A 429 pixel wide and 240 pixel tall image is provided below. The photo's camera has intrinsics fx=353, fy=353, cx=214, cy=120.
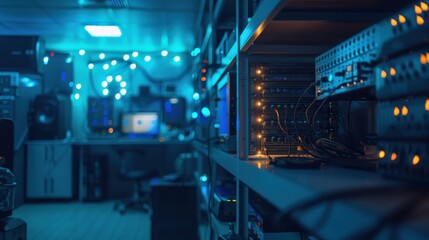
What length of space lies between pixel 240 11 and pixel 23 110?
3.81 m

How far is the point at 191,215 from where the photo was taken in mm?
2732

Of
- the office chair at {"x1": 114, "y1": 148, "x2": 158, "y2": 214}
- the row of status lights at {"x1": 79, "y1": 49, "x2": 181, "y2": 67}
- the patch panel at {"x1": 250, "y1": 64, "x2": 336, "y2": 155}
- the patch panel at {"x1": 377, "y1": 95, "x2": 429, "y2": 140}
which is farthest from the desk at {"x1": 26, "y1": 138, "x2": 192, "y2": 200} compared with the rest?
the patch panel at {"x1": 377, "y1": 95, "x2": 429, "y2": 140}

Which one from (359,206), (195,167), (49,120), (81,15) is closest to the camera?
(359,206)

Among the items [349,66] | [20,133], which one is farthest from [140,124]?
[349,66]

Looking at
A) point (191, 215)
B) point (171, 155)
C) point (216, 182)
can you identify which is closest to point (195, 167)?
point (171, 155)

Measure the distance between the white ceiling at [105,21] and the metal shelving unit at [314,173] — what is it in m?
2.10

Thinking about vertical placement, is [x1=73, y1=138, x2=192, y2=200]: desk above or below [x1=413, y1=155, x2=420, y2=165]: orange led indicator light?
below

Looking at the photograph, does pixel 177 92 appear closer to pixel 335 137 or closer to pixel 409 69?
pixel 335 137

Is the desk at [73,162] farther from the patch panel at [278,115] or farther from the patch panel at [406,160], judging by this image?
the patch panel at [406,160]

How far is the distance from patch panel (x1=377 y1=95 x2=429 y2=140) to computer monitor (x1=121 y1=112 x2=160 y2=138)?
13.9 ft

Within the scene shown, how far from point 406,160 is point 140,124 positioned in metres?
4.36

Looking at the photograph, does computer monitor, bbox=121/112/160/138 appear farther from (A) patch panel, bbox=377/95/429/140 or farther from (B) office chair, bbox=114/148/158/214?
(A) patch panel, bbox=377/95/429/140

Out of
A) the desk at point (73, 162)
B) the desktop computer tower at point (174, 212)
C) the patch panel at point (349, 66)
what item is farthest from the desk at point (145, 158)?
the patch panel at point (349, 66)

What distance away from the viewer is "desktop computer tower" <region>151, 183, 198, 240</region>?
8.87ft
